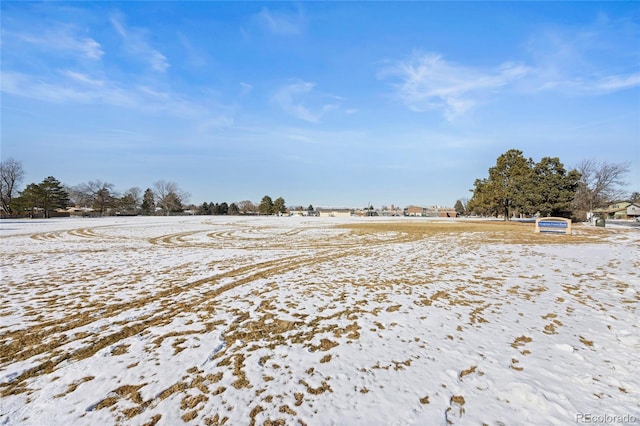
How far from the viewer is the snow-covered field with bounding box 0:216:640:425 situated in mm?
3027

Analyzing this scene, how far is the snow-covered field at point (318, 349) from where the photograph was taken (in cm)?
303

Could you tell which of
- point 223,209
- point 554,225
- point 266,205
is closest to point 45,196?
point 223,209

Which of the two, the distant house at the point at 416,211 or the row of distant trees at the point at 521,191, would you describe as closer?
the row of distant trees at the point at 521,191

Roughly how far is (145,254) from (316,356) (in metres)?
12.1

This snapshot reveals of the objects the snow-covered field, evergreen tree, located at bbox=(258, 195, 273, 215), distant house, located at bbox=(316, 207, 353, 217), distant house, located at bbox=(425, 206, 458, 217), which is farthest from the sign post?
distant house, located at bbox=(425, 206, 458, 217)

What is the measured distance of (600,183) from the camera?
137 ft

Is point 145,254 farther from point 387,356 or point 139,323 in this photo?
point 387,356

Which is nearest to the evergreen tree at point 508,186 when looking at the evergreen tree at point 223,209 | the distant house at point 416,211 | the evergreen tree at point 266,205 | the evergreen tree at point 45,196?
the evergreen tree at point 266,205

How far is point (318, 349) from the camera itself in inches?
169

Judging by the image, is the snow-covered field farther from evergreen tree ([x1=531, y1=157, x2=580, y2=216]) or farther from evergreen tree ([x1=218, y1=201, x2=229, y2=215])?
evergreen tree ([x1=218, y1=201, x2=229, y2=215])

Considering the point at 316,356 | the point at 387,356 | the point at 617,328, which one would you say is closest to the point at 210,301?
the point at 316,356

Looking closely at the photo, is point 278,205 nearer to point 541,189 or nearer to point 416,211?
point 416,211

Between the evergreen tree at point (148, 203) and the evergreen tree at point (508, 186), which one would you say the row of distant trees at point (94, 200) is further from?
the evergreen tree at point (508, 186)

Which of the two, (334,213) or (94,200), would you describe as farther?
(334,213)
